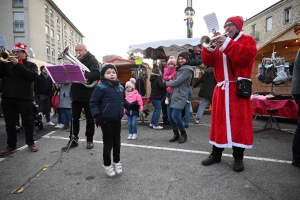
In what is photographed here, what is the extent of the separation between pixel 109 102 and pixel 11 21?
34010 mm

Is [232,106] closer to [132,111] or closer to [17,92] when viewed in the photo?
[132,111]

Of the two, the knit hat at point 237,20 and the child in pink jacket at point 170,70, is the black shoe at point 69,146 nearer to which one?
the child in pink jacket at point 170,70

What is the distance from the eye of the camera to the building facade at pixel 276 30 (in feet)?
25.8

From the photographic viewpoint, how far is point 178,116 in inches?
168

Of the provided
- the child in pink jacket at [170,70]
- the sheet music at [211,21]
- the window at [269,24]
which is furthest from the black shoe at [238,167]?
the window at [269,24]

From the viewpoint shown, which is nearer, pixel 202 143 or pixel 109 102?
pixel 109 102

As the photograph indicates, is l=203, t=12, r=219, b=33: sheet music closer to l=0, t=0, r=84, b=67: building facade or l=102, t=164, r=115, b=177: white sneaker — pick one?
l=102, t=164, r=115, b=177: white sneaker

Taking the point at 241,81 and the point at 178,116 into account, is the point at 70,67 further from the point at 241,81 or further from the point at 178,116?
the point at 241,81

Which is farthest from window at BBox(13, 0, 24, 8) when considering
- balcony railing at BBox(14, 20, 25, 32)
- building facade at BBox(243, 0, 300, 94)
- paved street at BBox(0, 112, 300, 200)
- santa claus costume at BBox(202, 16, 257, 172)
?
santa claus costume at BBox(202, 16, 257, 172)

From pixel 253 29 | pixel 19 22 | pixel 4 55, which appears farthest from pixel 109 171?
pixel 19 22

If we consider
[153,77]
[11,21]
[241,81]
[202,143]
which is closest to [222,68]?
[241,81]

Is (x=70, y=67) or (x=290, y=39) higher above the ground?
(x=290, y=39)

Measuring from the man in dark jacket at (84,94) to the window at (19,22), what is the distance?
30464 mm

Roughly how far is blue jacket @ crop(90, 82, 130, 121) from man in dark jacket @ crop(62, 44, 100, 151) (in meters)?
Result: 1.19
